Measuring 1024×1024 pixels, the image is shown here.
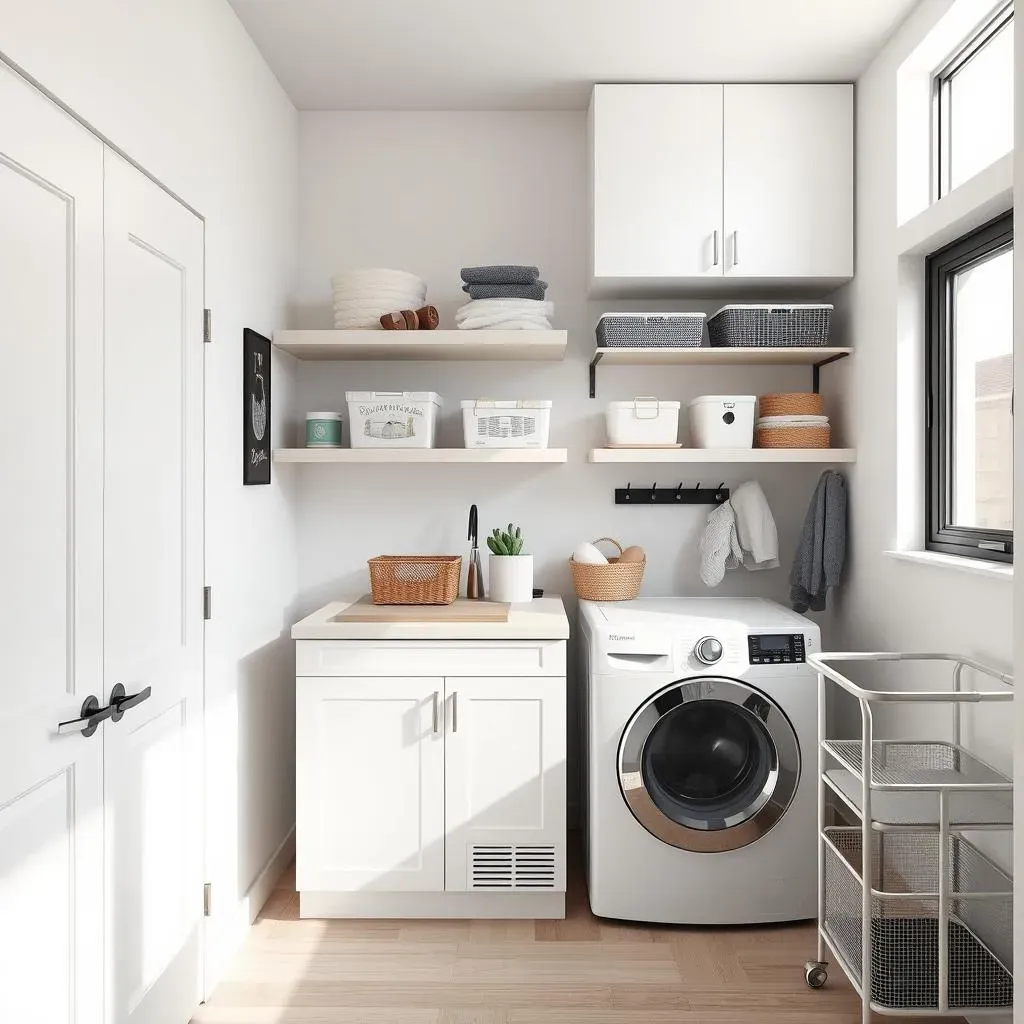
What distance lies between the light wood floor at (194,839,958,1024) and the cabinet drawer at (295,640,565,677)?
2.47 ft

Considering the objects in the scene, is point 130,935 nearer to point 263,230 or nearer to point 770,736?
point 770,736

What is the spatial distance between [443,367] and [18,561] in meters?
1.94

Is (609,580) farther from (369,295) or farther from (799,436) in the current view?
(369,295)

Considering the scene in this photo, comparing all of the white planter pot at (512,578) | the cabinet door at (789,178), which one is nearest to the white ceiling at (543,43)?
the cabinet door at (789,178)

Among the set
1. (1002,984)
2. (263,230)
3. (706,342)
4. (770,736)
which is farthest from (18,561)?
(706,342)

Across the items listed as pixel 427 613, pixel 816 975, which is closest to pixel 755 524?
pixel 427 613

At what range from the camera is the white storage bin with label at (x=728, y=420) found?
9.66 ft

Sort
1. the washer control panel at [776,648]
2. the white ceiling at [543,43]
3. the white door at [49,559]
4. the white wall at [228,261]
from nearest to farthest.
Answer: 1. the white door at [49,559]
2. the white wall at [228,261]
3. the white ceiling at [543,43]
4. the washer control panel at [776,648]

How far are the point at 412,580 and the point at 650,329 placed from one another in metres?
1.12

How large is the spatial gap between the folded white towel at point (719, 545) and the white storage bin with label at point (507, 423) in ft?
2.22

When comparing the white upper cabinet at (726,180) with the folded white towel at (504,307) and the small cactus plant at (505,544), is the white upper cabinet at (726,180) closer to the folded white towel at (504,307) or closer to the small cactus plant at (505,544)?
the folded white towel at (504,307)

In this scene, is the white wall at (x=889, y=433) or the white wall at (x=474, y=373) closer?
the white wall at (x=889, y=433)

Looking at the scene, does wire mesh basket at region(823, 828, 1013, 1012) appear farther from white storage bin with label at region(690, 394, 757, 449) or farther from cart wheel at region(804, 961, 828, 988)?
white storage bin with label at region(690, 394, 757, 449)

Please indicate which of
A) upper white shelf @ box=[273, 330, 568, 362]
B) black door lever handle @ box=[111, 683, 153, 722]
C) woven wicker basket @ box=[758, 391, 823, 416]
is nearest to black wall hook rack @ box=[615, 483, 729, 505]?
woven wicker basket @ box=[758, 391, 823, 416]
